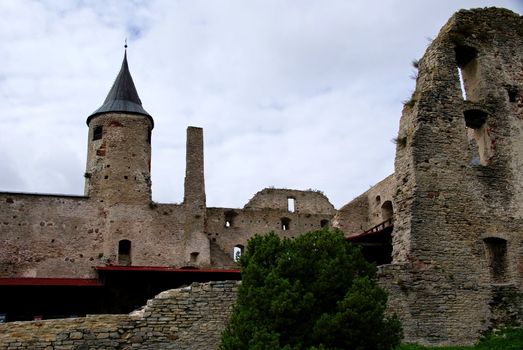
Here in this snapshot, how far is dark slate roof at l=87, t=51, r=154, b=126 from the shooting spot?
27094 millimetres

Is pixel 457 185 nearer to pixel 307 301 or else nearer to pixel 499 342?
pixel 499 342

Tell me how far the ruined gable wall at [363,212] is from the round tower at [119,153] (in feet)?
28.8

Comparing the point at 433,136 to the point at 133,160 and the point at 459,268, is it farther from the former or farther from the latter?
Result: the point at 133,160

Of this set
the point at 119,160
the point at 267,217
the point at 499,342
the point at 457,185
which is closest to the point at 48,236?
the point at 119,160

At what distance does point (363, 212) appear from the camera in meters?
28.8

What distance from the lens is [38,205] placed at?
2483 centimetres

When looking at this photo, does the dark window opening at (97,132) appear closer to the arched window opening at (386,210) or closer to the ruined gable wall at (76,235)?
the ruined gable wall at (76,235)

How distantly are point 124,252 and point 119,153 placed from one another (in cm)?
412

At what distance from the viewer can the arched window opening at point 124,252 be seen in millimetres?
25422

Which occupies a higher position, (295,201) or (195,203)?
(295,201)

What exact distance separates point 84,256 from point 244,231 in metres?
7.67

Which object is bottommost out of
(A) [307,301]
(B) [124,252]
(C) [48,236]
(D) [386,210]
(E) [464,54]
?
(A) [307,301]

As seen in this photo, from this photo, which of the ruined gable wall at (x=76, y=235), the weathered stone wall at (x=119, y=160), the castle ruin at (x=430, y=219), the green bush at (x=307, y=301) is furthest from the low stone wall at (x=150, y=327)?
the weathered stone wall at (x=119, y=160)

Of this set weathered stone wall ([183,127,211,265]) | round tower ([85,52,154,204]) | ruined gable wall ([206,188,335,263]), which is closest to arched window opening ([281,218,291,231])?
ruined gable wall ([206,188,335,263])
